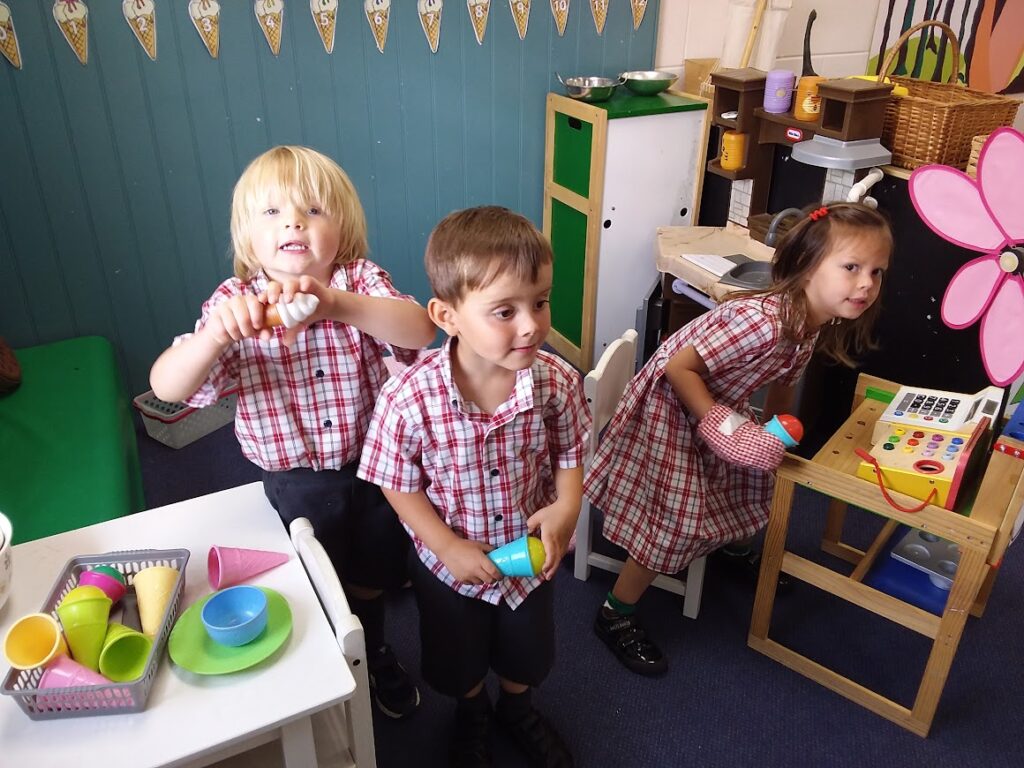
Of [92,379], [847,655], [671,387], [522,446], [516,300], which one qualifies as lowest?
[847,655]

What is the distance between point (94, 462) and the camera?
178cm

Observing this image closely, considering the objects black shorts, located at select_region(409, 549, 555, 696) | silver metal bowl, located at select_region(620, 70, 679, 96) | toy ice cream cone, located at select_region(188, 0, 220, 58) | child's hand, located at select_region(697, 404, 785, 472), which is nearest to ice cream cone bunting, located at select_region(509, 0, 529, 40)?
silver metal bowl, located at select_region(620, 70, 679, 96)

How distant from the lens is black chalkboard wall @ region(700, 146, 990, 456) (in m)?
2.06

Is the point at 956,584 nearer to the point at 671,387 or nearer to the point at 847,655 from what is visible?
the point at 847,655

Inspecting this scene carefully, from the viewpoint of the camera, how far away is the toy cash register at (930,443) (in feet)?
4.42

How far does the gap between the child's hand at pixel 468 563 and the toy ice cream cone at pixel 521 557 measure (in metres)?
0.03

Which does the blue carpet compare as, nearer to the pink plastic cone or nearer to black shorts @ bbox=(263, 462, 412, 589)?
black shorts @ bbox=(263, 462, 412, 589)

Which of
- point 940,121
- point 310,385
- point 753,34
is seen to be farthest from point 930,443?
point 753,34

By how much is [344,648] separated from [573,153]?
217 cm

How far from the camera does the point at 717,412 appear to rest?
1.45 metres

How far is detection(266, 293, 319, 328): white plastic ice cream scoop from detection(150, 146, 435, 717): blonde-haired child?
0.06 metres

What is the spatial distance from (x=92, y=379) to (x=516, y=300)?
159 centimetres

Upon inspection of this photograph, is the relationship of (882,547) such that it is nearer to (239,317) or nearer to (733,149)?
(733,149)

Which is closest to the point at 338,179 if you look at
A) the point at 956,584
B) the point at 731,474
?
the point at 731,474
